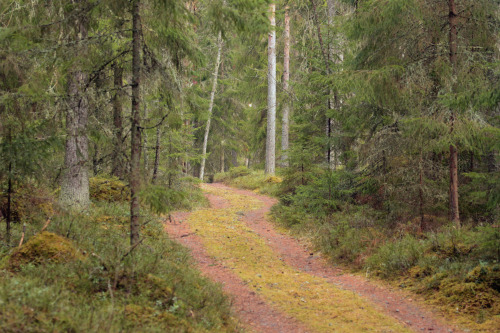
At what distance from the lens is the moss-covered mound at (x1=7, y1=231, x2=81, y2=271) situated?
5.16 m

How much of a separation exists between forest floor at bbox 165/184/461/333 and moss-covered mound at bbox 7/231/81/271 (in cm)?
182

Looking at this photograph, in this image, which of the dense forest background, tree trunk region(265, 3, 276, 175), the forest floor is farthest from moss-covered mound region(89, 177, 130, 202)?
tree trunk region(265, 3, 276, 175)

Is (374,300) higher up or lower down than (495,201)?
lower down

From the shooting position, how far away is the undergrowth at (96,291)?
3.71 metres

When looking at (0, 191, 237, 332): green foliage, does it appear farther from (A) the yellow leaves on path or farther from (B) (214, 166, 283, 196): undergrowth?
(B) (214, 166, 283, 196): undergrowth

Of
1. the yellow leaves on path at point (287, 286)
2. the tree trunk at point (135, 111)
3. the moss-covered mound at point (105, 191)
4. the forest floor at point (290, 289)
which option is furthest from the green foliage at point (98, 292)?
the moss-covered mound at point (105, 191)

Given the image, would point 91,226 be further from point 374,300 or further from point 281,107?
point 281,107

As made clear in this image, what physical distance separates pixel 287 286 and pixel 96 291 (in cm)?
452

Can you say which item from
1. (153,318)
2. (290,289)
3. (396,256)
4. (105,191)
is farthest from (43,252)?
(396,256)

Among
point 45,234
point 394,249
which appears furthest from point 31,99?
point 394,249

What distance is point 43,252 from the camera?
535cm

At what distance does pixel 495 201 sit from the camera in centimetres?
663

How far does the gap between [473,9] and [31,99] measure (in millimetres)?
11003

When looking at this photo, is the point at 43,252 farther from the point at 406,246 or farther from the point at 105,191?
the point at 406,246
